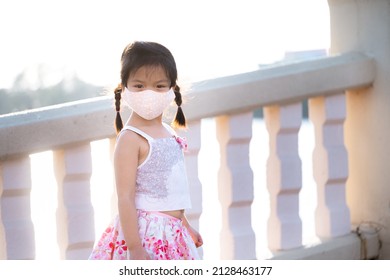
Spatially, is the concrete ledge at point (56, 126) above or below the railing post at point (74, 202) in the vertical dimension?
above

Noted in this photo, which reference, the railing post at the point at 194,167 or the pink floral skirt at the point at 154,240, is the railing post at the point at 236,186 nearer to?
the railing post at the point at 194,167

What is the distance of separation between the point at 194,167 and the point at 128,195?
768mm

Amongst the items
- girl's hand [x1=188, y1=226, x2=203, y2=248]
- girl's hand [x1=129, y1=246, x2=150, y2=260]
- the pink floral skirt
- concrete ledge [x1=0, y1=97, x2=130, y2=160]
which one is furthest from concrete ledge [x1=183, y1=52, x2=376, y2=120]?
girl's hand [x1=129, y1=246, x2=150, y2=260]

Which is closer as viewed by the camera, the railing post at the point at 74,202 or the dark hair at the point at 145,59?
the dark hair at the point at 145,59

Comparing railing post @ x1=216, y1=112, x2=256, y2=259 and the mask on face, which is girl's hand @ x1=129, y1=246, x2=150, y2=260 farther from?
railing post @ x1=216, y1=112, x2=256, y2=259

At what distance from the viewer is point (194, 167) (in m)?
3.18

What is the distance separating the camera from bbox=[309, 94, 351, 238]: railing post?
3.55 meters

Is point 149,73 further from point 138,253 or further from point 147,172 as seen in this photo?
point 138,253

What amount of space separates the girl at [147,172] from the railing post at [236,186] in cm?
70

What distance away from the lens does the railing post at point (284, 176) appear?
134 inches

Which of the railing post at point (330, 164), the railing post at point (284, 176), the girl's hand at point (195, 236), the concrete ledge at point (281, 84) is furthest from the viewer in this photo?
the railing post at point (330, 164)

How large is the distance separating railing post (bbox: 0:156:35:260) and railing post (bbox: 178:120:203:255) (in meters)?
0.65

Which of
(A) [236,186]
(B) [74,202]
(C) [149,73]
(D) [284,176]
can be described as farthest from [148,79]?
(D) [284,176]

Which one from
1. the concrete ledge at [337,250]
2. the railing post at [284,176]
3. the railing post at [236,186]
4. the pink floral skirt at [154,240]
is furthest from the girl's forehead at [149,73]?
the concrete ledge at [337,250]
